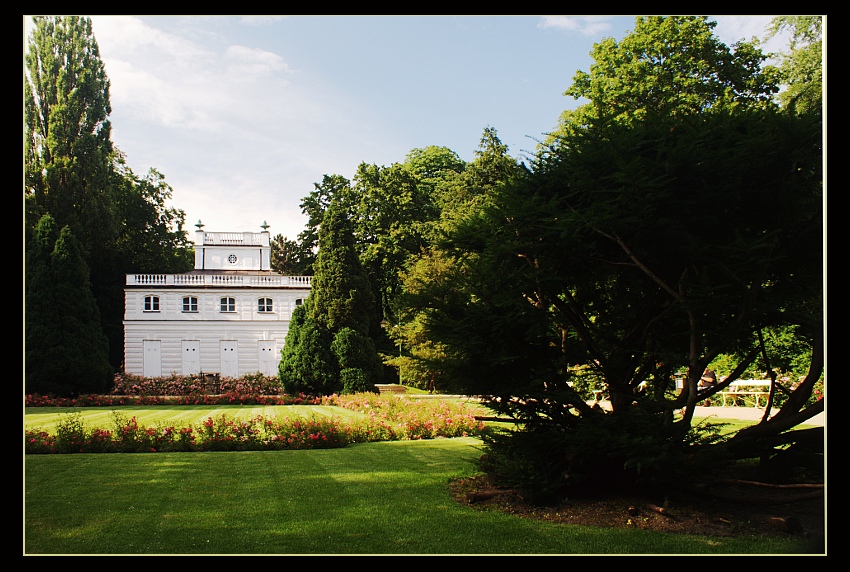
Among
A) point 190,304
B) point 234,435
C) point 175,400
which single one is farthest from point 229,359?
point 234,435

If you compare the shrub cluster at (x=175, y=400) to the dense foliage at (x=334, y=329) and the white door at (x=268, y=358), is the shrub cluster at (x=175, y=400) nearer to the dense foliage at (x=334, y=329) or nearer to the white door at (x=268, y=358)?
the dense foliage at (x=334, y=329)

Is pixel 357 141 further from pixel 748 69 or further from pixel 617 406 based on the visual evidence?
pixel 748 69

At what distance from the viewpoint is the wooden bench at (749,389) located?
1475 cm

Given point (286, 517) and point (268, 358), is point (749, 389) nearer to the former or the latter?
point (286, 517)

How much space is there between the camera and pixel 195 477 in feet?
25.1

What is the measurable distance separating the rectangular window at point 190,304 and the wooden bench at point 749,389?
2170cm

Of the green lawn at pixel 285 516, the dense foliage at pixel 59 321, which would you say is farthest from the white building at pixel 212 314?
the green lawn at pixel 285 516

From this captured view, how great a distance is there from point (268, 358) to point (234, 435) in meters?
18.5

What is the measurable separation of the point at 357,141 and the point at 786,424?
5.95 meters

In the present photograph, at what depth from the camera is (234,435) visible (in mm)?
10383

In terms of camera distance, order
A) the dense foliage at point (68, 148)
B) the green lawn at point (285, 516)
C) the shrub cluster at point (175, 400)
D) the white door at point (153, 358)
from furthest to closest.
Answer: the white door at point (153, 358) < the dense foliage at point (68, 148) < the shrub cluster at point (175, 400) < the green lawn at point (285, 516)

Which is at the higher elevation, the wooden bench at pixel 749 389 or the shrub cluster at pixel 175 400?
the wooden bench at pixel 749 389
